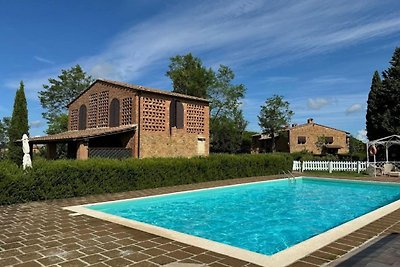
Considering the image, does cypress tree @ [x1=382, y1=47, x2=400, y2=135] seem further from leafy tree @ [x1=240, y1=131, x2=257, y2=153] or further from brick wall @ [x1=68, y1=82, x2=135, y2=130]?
leafy tree @ [x1=240, y1=131, x2=257, y2=153]

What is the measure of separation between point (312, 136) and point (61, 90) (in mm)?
38173

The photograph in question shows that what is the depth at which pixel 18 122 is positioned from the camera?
24953 mm

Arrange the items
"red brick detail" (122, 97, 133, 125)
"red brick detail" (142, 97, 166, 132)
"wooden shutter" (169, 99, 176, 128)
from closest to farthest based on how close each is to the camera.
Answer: "red brick detail" (142, 97, 166, 132) → "red brick detail" (122, 97, 133, 125) → "wooden shutter" (169, 99, 176, 128)

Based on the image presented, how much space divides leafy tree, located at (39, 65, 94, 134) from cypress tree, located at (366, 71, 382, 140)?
3654cm

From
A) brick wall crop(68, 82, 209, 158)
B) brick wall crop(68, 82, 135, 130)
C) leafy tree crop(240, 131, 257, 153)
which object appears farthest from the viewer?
leafy tree crop(240, 131, 257, 153)

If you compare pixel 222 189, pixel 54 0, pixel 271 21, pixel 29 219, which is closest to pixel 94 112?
pixel 54 0

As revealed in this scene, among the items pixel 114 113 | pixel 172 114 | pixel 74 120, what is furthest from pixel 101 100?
pixel 172 114

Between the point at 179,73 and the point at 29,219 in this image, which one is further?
the point at 179,73

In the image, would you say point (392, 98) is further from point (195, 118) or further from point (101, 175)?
point (101, 175)

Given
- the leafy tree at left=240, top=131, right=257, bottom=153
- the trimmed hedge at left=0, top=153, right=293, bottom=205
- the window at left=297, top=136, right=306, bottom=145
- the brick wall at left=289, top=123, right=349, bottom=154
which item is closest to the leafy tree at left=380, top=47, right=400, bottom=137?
the brick wall at left=289, top=123, right=349, bottom=154

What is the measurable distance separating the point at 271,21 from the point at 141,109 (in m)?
11.4

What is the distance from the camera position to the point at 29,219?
7781 millimetres

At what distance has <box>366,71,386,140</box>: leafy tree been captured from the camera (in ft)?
103

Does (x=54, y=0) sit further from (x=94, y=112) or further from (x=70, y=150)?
(x=70, y=150)
